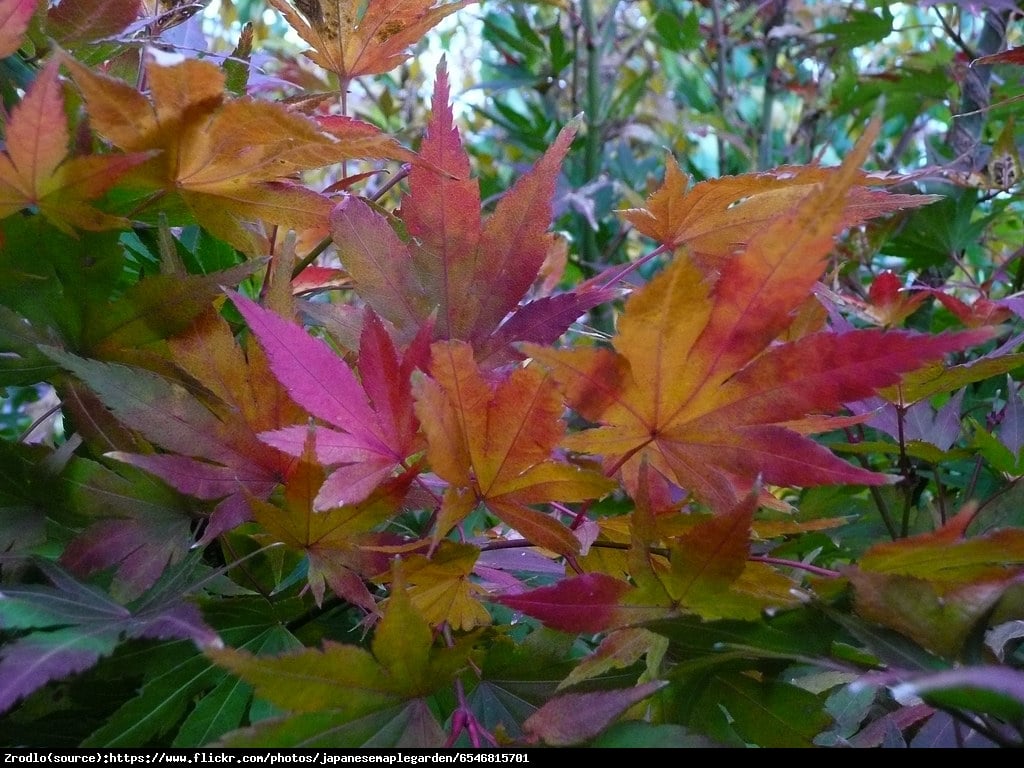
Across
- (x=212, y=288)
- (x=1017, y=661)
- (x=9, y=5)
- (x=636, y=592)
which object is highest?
(x=9, y=5)

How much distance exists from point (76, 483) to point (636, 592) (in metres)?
0.26

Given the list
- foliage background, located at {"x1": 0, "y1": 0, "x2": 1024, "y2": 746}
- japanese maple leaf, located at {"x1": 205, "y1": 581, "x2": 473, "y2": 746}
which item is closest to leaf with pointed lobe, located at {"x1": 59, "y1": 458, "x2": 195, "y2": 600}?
foliage background, located at {"x1": 0, "y1": 0, "x2": 1024, "y2": 746}

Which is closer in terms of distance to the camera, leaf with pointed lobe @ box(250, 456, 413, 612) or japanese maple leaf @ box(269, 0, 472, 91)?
leaf with pointed lobe @ box(250, 456, 413, 612)

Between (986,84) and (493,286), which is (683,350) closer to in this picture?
(493,286)

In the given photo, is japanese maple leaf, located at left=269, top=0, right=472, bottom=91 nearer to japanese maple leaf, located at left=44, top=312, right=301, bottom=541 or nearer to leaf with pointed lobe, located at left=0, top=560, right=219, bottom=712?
japanese maple leaf, located at left=44, top=312, right=301, bottom=541

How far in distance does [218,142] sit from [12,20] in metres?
0.11

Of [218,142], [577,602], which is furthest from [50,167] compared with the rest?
[577,602]

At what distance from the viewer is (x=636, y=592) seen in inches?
12.9

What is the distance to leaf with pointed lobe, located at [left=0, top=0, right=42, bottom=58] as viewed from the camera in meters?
0.36

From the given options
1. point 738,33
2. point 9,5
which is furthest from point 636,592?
point 738,33

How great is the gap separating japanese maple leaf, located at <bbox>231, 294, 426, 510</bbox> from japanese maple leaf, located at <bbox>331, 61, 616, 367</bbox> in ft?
0.18

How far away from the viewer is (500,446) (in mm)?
338
